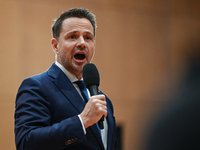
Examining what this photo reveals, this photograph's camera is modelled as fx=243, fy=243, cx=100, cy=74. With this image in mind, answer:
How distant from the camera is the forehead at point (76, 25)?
5.68 feet

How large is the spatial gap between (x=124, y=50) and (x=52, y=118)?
2880 mm

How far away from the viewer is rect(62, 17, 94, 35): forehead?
1732mm

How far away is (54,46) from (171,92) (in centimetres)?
274

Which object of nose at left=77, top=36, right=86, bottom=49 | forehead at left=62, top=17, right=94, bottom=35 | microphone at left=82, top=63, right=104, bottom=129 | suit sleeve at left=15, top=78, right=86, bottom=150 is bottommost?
suit sleeve at left=15, top=78, right=86, bottom=150

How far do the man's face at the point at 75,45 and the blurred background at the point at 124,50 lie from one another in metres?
1.94

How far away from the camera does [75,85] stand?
1663mm

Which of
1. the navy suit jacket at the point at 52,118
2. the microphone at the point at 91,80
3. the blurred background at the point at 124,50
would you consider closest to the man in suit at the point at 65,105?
the navy suit jacket at the point at 52,118

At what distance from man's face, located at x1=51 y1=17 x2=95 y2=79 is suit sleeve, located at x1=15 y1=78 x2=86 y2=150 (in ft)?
1.12

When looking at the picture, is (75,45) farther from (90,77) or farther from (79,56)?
(90,77)

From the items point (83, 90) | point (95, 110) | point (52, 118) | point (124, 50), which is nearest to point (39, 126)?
point (52, 118)

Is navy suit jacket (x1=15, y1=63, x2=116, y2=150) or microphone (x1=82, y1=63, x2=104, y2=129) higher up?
microphone (x1=82, y1=63, x2=104, y2=129)

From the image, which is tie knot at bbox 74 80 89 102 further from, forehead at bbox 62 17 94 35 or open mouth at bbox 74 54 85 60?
forehead at bbox 62 17 94 35

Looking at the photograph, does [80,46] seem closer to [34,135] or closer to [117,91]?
[34,135]

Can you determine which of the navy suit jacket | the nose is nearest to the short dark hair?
the nose
